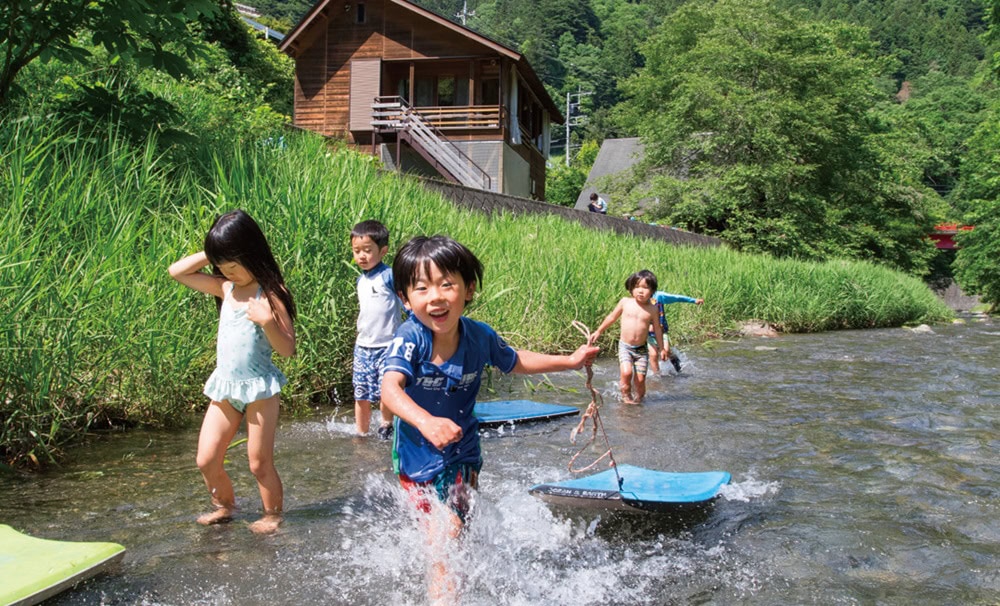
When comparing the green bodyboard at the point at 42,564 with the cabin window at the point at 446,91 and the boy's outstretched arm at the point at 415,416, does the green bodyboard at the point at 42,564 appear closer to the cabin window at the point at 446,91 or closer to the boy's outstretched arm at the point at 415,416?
the boy's outstretched arm at the point at 415,416

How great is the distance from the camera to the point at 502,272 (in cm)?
819

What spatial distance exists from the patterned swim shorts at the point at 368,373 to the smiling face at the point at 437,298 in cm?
224

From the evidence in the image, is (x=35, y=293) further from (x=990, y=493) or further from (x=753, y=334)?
(x=753, y=334)

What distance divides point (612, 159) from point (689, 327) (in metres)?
32.3

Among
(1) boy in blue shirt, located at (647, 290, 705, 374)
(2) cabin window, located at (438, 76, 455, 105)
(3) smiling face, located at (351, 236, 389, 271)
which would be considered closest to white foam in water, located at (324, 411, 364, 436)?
(3) smiling face, located at (351, 236, 389, 271)

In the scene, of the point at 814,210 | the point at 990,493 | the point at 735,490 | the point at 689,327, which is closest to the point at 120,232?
the point at 735,490

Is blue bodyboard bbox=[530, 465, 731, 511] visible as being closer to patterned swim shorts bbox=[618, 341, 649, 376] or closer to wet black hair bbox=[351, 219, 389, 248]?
wet black hair bbox=[351, 219, 389, 248]

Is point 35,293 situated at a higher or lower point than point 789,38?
lower

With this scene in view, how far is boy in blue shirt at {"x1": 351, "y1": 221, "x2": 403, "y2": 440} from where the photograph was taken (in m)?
4.86

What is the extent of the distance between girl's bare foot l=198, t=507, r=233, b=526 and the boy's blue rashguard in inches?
38.1

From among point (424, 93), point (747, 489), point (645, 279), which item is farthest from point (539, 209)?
point (424, 93)

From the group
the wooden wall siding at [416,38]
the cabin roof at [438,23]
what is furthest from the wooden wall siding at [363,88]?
the cabin roof at [438,23]

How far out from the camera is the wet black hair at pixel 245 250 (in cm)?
302

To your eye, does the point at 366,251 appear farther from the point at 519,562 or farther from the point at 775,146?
the point at 775,146
